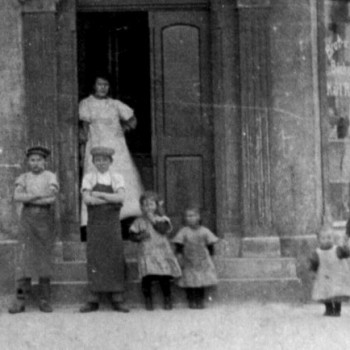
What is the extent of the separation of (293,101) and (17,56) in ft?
10.3

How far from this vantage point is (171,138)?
11.7 meters

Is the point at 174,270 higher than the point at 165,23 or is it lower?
lower

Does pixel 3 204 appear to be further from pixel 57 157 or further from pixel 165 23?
pixel 165 23

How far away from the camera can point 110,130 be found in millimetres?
11609

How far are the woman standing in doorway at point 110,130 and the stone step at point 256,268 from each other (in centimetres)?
134

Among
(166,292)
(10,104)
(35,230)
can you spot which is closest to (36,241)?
(35,230)

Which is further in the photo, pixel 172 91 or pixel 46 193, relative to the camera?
pixel 172 91

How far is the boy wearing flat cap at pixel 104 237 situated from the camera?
10133 millimetres

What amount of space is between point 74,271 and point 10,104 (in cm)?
199

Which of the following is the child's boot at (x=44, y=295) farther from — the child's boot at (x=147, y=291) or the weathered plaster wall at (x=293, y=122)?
the weathered plaster wall at (x=293, y=122)

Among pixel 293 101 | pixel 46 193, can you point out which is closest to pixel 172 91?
pixel 293 101

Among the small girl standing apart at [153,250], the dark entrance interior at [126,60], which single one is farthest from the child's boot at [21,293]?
the dark entrance interior at [126,60]

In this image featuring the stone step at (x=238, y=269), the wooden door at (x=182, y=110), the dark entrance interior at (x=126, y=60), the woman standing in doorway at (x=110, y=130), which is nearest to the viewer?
the stone step at (x=238, y=269)

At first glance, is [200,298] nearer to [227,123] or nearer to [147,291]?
[147,291]
